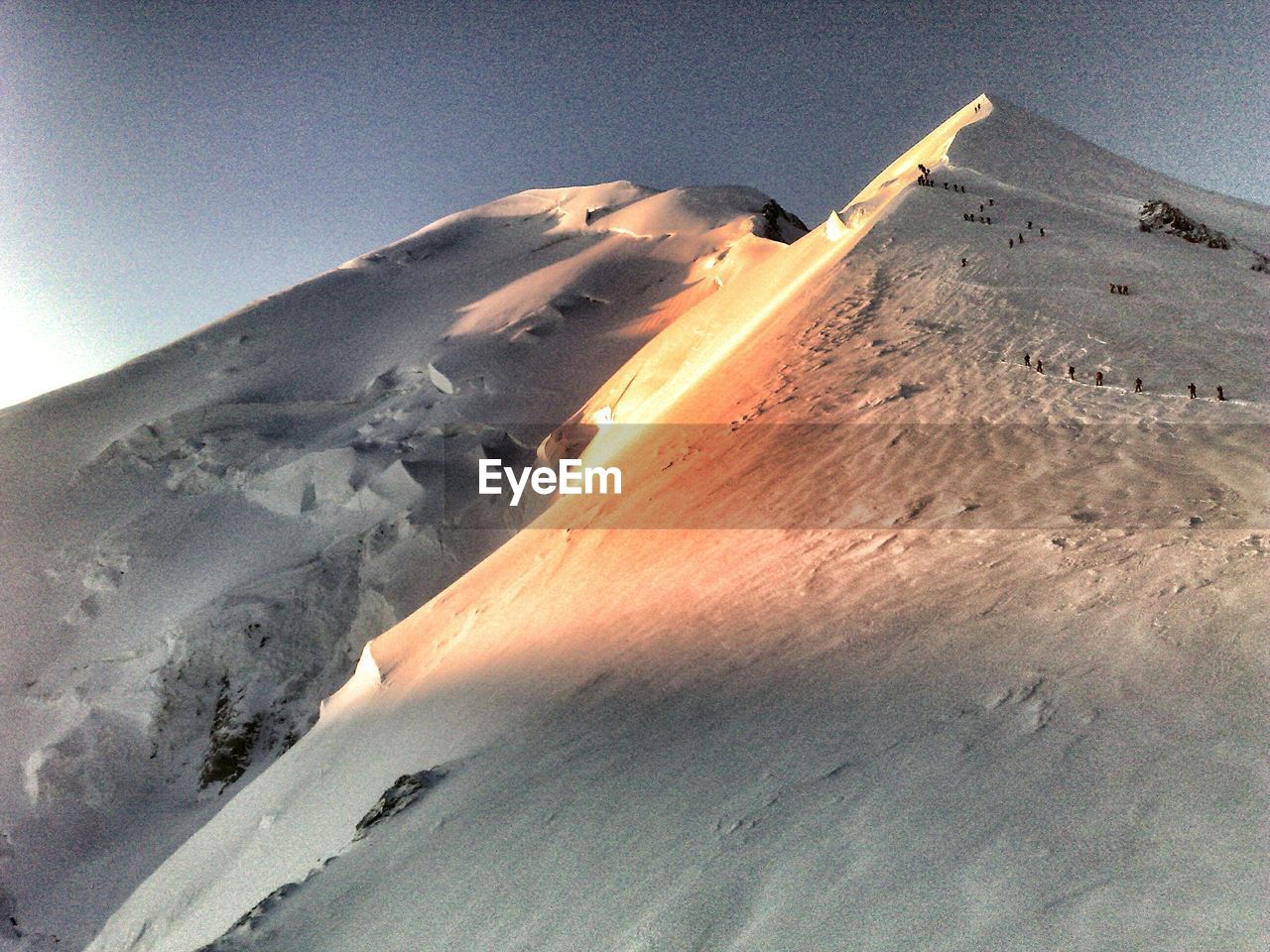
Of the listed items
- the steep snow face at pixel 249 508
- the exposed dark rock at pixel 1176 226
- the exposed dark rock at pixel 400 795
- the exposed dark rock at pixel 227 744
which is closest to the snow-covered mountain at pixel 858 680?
the exposed dark rock at pixel 400 795

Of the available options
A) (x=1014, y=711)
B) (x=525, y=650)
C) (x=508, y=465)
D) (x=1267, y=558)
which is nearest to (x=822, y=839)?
(x=1014, y=711)

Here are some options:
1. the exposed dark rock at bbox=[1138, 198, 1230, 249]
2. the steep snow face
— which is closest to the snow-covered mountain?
the exposed dark rock at bbox=[1138, 198, 1230, 249]

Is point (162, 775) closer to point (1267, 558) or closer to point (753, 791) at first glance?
point (753, 791)
